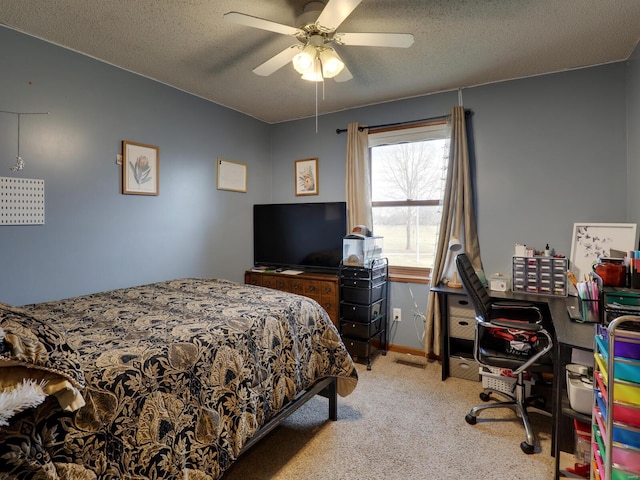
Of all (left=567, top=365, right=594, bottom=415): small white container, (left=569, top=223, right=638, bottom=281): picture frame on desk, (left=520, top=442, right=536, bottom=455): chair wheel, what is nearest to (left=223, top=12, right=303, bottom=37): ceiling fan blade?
(left=567, top=365, right=594, bottom=415): small white container

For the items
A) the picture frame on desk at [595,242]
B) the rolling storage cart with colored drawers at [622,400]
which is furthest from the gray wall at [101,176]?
the picture frame on desk at [595,242]

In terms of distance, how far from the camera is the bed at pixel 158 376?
95cm

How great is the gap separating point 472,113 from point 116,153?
3124mm

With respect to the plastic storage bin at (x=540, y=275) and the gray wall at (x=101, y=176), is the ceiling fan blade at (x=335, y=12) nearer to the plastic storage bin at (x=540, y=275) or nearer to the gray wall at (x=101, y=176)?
the gray wall at (x=101, y=176)

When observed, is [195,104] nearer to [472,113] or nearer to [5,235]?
[5,235]

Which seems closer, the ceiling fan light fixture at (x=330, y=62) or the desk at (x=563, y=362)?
the desk at (x=563, y=362)

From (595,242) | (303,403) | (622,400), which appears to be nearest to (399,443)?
(303,403)

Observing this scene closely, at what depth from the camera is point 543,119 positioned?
291 centimetres

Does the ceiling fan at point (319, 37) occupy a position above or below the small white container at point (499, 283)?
above

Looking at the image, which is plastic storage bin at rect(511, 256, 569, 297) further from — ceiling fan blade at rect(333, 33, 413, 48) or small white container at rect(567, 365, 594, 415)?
ceiling fan blade at rect(333, 33, 413, 48)

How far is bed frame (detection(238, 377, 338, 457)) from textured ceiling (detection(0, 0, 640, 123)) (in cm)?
232

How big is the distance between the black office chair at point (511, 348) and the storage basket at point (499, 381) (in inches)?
1.4

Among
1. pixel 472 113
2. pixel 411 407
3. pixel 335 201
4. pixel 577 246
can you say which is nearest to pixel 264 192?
pixel 335 201

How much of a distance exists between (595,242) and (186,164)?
3613mm
